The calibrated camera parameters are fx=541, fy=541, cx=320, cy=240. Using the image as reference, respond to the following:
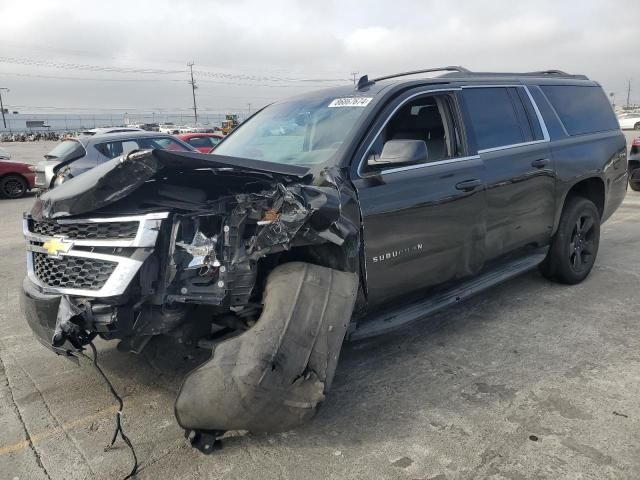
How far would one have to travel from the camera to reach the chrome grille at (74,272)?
112 inches

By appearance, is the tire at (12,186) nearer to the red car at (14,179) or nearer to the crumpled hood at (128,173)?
the red car at (14,179)

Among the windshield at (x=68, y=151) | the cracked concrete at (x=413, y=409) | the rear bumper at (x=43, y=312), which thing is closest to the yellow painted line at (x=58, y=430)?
the cracked concrete at (x=413, y=409)

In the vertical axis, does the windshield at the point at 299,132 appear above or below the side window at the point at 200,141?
above

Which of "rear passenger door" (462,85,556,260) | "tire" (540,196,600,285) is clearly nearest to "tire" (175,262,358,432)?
"rear passenger door" (462,85,556,260)

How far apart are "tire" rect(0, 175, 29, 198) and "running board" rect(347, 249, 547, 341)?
14.9m

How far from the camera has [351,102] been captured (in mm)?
3912

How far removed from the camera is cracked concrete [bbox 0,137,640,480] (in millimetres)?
2715

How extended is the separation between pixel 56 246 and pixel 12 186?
1440 cm

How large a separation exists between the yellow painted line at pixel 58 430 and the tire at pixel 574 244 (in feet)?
13.2

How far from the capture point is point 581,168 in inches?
204

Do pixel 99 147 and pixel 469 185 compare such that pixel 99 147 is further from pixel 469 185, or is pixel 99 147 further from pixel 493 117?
pixel 469 185

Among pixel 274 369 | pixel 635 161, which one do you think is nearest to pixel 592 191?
pixel 274 369

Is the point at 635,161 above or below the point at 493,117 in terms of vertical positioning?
below

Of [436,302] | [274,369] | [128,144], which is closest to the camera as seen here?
[274,369]
